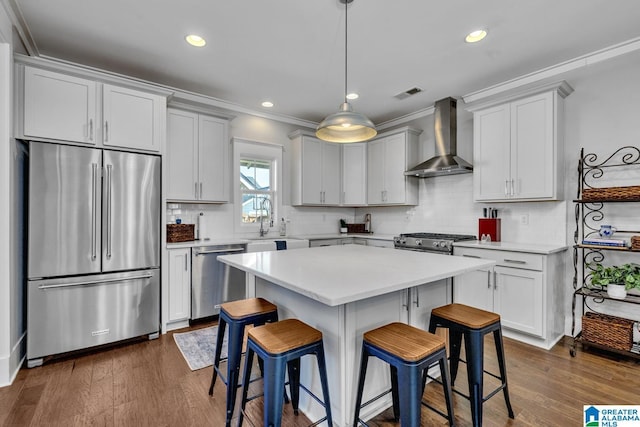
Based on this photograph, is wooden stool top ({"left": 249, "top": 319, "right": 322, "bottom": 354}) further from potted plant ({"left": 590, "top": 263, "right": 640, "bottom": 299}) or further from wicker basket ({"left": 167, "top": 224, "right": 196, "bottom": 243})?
potted plant ({"left": 590, "top": 263, "right": 640, "bottom": 299})

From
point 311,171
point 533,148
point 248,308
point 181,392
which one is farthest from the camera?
point 311,171

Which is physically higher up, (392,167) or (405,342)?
(392,167)

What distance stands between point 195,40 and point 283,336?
2.62 metres

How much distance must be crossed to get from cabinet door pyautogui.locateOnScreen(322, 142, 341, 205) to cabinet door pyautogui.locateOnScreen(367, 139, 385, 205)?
20.2 inches

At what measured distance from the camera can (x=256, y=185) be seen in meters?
4.69

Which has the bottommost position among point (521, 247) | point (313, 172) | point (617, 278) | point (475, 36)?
point (617, 278)

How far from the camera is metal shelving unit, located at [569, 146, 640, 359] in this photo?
2.85 m

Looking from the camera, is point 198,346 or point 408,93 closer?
point 198,346

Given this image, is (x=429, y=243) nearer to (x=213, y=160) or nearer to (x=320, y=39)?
(x=320, y=39)

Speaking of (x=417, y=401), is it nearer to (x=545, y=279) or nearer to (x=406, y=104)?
(x=545, y=279)

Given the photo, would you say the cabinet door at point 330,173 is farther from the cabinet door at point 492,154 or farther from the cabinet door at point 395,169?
the cabinet door at point 492,154

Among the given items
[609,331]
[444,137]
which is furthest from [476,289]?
[444,137]

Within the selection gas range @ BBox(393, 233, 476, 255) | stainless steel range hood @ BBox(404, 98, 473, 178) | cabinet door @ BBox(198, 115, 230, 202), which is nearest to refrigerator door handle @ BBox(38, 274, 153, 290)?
cabinet door @ BBox(198, 115, 230, 202)

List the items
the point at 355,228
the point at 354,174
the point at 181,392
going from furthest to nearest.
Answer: the point at 355,228 < the point at 354,174 < the point at 181,392
